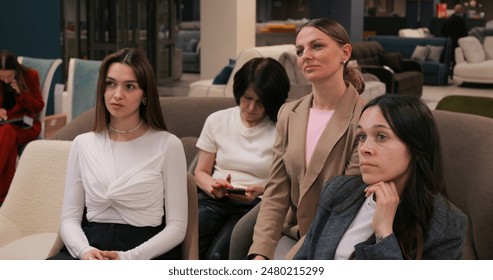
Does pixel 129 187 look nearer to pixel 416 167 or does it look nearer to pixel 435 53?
pixel 416 167

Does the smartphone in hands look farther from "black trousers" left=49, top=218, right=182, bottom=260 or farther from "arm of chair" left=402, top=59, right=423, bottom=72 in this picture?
"arm of chair" left=402, top=59, right=423, bottom=72

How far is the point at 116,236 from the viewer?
2627mm

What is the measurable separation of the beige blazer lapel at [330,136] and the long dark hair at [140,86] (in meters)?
0.55

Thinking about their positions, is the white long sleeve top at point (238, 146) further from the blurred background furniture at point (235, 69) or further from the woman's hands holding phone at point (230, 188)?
the blurred background furniture at point (235, 69)

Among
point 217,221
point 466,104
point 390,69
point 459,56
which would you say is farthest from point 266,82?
point 459,56

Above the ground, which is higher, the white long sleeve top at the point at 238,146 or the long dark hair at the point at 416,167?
the long dark hair at the point at 416,167

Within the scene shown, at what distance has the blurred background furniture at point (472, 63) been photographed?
582 inches

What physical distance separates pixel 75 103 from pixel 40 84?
334 mm

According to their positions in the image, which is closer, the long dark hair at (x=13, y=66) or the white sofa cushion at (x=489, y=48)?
the long dark hair at (x=13, y=66)

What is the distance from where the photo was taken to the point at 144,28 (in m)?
15.2

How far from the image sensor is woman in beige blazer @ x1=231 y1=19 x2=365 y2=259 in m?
2.69

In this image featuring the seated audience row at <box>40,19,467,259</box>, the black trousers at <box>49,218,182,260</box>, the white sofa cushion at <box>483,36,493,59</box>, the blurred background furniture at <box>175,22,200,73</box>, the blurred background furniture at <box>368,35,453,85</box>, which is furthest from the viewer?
the blurred background furniture at <box>175,22,200,73</box>

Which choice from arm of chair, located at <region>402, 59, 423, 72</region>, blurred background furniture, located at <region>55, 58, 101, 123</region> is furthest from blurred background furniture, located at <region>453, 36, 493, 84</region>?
blurred background furniture, located at <region>55, 58, 101, 123</region>

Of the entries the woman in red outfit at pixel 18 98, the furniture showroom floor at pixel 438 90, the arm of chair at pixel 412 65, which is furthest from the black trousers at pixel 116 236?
the arm of chair at pixel 412 65
